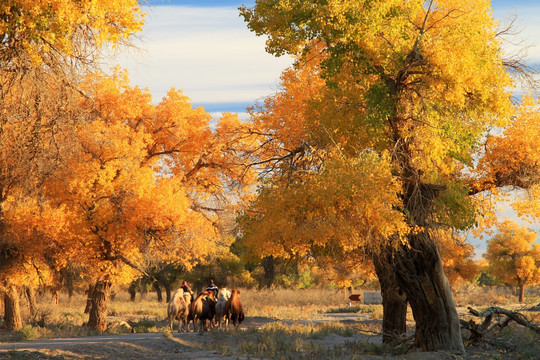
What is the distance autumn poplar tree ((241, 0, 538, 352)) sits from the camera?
44.2ft

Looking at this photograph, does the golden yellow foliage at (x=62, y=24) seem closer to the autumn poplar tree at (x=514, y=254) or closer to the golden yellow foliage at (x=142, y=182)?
the golden yellow foliage at (x=142, y=182)

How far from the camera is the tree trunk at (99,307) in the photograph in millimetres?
27250

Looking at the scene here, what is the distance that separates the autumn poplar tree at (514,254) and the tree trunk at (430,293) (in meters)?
42.9

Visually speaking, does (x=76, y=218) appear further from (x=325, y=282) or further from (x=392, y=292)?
(x=325, y=282)

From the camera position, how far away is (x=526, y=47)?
15.2m

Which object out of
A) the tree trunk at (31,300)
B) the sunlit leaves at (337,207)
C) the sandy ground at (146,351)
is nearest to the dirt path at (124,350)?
the sandy ground at (146,351)

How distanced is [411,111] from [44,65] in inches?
322

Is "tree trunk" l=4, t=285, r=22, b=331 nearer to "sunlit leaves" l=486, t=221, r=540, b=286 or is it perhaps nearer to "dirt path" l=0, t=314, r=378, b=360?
"dirt path" l=0, t=314, r=378, b=360

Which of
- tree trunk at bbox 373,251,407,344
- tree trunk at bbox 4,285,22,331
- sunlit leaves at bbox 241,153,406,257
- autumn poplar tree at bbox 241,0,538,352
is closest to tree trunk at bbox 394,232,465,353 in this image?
autumn poplar tree at bbox 241,0,538,352

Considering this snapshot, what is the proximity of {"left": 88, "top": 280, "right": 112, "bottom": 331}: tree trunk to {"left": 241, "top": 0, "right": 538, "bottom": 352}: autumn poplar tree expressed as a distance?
13989 millimetres

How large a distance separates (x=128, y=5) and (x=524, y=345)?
14.3m

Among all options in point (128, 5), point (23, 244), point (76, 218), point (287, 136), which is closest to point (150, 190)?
point (76, 218)

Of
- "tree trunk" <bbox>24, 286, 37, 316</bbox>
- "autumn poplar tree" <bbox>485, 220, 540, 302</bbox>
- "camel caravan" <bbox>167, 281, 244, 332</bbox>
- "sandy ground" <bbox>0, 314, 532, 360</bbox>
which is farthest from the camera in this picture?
"autumn poplar tree" <bbox>485, 220, 540, 302</bbox>

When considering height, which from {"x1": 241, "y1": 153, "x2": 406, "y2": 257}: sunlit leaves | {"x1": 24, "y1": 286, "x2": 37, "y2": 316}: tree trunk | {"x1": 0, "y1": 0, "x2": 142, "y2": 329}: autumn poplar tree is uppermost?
{"x1": 0, "y1": 0, "x2": 142, "y2": 329}: autumn poplar tree
